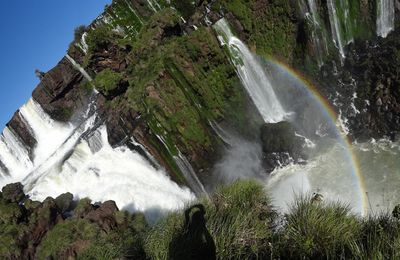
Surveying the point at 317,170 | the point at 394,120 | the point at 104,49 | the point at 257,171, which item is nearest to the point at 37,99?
the point at 104,49

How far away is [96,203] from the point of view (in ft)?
74.6

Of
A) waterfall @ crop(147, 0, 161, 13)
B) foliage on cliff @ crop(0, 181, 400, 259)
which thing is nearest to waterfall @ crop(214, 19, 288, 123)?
waterfall @ crop(147, 0, 161, 13)

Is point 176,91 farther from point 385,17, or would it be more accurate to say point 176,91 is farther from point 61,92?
point 61,92

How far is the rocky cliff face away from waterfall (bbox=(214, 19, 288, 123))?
1.84ft

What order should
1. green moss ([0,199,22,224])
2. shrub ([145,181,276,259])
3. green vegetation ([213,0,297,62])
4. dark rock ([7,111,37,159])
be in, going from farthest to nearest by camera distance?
dark rock ([7,111,37,159]), green vegetation ([213,0,297,62]), green moss ([0,199,22,224]), shrub ([145,181,276,259])

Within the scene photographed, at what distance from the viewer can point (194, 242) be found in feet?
31.6

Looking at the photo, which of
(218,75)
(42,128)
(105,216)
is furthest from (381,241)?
(42,128)

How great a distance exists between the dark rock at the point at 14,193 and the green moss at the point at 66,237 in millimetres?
4457

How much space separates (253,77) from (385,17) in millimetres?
8060

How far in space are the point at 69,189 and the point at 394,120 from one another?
17.5 m

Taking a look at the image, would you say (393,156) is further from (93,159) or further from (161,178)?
(93,159)

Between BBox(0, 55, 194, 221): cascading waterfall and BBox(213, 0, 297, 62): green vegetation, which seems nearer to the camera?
BBox(0, 55, 194, 221): cascading waterfall

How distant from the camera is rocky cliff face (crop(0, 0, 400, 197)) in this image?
894 inches

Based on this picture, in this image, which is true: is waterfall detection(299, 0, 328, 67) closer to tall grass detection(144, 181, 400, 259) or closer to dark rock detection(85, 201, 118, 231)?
dark rock detection(85, 201, 118, 231)
